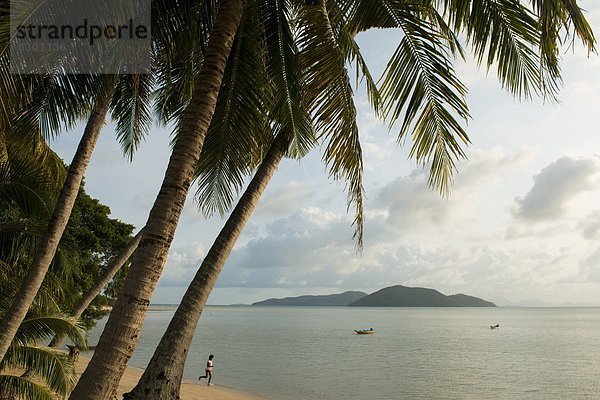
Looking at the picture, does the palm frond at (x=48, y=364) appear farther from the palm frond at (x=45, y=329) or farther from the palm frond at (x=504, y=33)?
the palm frond at (x=504, y=33)

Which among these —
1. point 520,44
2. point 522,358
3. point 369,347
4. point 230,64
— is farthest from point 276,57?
point 369,347

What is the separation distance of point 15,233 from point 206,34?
15.6 feet

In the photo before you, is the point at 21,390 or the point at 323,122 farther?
the point at 21,390

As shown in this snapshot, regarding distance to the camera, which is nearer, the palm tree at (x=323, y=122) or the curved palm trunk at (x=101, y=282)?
the palm tree at (x=323, y=122)

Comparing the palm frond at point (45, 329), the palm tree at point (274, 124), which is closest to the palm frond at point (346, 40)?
the palm tree at point (274, 124)

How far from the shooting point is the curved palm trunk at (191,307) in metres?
4.51

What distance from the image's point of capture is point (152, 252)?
155 inches

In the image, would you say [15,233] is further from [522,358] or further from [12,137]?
[522,358]

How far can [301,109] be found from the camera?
6.25 m

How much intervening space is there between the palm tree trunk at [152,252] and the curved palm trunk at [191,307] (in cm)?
74

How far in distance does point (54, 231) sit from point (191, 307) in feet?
8.53

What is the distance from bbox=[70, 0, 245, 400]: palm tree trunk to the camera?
3668 millimetres

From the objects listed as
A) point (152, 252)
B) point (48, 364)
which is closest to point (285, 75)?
point (152, 252)

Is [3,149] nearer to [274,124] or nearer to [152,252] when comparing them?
[274,124]
